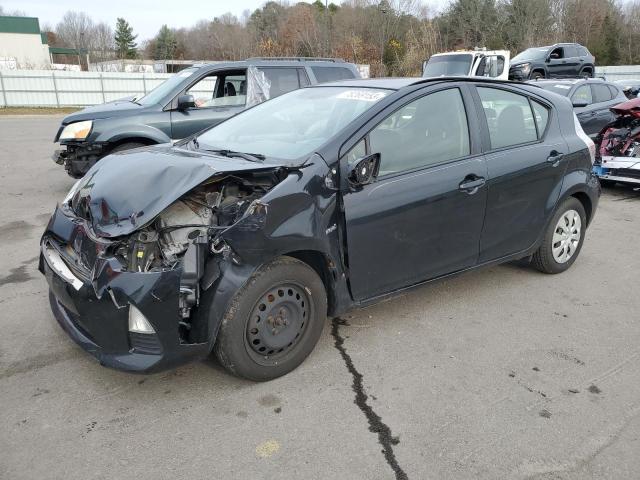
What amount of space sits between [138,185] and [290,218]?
35.8 inches

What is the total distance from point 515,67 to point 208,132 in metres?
19.5

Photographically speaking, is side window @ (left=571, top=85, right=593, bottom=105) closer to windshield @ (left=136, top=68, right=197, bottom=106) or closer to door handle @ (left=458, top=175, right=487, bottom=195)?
windshield @ (left=136, top=68, right=197, bottom=106)

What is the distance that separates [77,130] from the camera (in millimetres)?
7379

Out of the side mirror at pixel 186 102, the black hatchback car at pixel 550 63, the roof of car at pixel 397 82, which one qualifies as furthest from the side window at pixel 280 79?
the black hatchback car at pixel 550 63

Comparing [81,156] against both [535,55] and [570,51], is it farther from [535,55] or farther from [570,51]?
[570,51]

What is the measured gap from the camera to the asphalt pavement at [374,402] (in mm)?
2619

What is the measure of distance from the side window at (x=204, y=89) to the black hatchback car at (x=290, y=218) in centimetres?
378

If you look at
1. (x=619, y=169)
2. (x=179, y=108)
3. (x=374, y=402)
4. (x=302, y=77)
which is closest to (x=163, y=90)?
(x=179, y=108)

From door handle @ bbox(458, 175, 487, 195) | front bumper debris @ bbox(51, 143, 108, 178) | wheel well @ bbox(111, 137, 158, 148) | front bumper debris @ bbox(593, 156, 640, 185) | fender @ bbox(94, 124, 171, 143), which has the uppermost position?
door handle @ bbox(458, 175, 487, 195)

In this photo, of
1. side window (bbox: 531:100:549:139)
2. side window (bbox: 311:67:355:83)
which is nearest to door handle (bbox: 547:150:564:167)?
side window (bbox: 531:100:549:139)

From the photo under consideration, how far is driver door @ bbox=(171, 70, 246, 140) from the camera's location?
25.2 ft

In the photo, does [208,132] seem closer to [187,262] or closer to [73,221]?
[73,221]

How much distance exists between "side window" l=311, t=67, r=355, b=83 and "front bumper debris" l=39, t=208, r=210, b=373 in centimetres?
629

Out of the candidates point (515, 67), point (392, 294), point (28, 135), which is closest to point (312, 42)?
point (515, 67)
